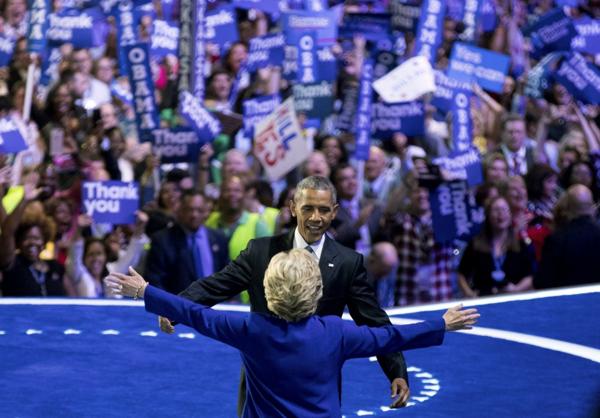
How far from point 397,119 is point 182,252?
3.95 metres

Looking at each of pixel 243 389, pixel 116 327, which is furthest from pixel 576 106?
pixel 243 389

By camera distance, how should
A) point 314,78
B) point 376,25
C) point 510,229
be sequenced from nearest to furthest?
point 510,229 < point 314,78 < point 376,25

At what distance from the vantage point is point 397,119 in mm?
15289

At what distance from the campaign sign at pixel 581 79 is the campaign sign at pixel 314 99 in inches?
108

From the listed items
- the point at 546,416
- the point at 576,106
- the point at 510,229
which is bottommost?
Result: the point at 546,416

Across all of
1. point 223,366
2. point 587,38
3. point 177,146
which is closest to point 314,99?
point 177,146

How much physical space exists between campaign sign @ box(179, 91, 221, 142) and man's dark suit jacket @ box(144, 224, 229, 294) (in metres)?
2.13

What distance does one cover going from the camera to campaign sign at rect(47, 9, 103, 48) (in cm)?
1617

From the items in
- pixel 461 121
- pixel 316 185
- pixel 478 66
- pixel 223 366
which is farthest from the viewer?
Answer: pixel 478 66

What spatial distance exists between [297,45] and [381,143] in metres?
1.37

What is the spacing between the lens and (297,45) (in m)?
16.3

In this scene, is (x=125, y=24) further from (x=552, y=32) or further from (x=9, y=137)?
(x=552, y=32)

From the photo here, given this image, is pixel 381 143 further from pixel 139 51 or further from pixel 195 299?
pixel 195 299

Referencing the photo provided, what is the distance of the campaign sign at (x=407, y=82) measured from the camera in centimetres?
1533
